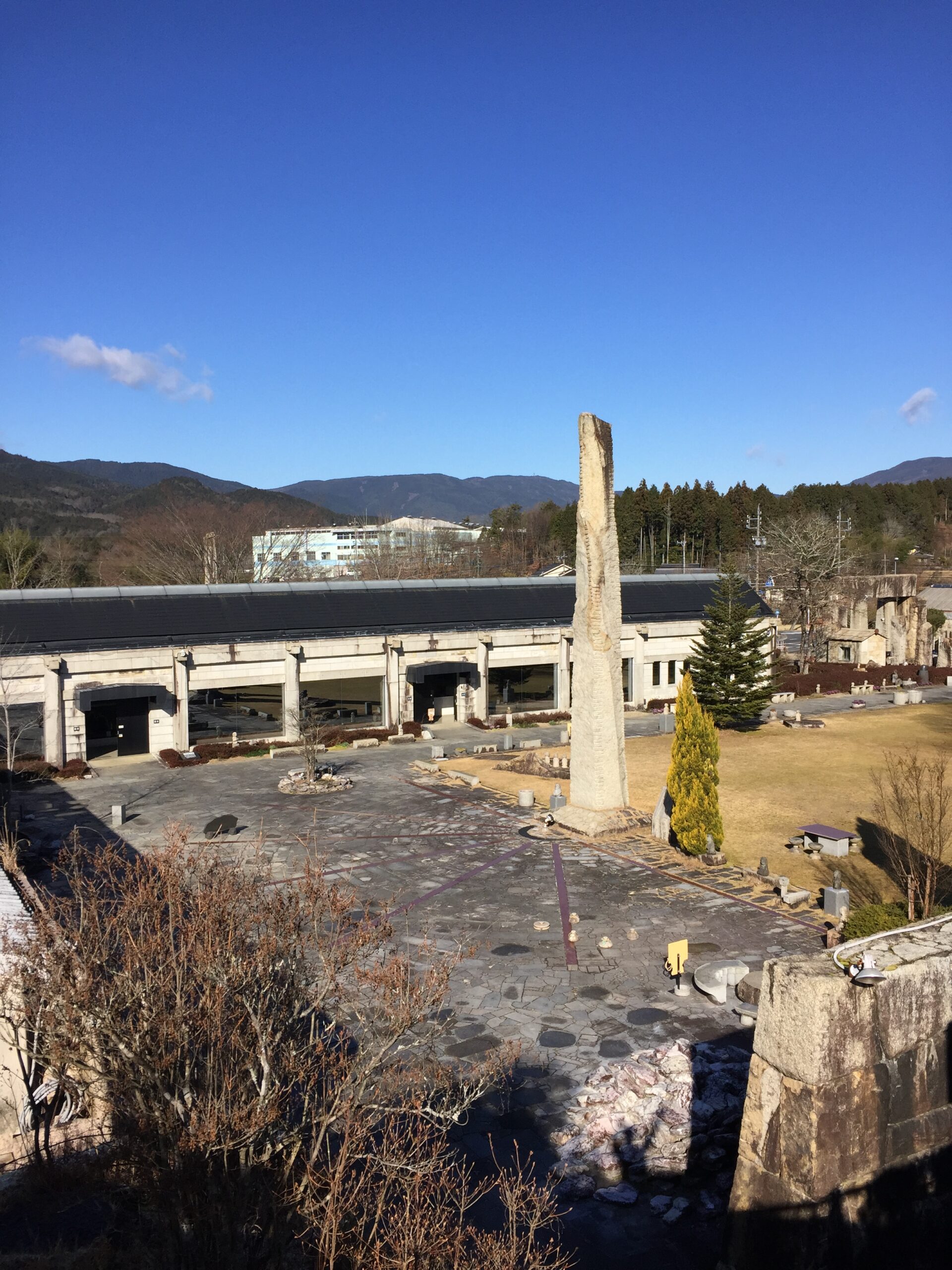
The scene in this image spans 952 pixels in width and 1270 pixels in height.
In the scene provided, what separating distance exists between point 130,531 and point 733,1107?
267 feet

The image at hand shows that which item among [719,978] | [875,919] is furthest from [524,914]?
[875,919]

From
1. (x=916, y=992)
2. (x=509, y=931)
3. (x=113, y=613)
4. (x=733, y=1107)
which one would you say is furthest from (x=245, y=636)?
(x=916, y=992)

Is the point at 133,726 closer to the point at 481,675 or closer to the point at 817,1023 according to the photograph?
the point at 481,675

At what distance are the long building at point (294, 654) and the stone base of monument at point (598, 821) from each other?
1585 centimetres

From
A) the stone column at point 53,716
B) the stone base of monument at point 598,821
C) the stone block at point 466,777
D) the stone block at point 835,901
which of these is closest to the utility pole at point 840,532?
the stone block at point 466,777

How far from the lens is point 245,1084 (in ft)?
27.0

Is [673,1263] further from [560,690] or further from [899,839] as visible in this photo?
[560,690]

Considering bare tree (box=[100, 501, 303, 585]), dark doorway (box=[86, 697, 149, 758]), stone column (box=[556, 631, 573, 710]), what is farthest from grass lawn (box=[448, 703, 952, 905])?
bare tree (box=[100, 501, 303, 585])

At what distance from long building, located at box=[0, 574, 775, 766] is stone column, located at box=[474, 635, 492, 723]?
8 centimetres

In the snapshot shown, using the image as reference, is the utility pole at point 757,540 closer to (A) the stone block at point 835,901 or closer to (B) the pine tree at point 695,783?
(B) the pine tree at point 695,783

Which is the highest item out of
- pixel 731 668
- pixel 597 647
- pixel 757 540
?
pixel 757 540

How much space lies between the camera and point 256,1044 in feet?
28.6

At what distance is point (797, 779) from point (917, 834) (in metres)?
9.83

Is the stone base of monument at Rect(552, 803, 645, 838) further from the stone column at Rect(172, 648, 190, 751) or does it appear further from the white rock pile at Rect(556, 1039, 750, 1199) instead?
the stone column at Rect(172, 648, 190, 751)
